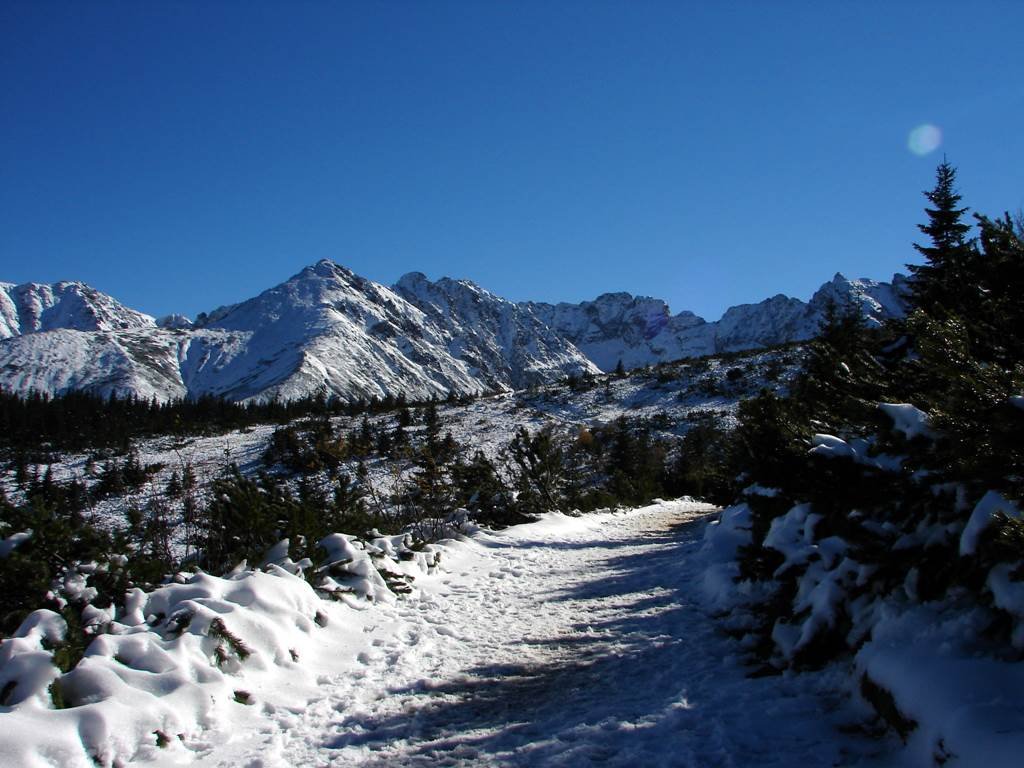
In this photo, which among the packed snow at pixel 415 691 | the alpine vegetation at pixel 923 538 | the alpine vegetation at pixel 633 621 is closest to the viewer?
the alpine vegetation at pixel 923 538

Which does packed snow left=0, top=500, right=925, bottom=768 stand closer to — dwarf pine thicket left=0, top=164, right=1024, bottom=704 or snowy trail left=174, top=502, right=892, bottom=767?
snowy trail left=174, top=502, right=892, bottom=767

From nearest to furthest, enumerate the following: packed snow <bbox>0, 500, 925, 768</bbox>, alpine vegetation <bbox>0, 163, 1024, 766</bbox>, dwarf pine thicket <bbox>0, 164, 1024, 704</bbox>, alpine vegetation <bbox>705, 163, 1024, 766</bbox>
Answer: alpine vegetation <bbox>705, 163, 1024, 766</bbox> → dwarf pine thicket <bbox>0, 164, 1024, 704</bbox> → alpine vegetation <bbox>0, 163, 1024, 766</bbox> → packed snow <bbox>0, 500, 925, 768</bbox>

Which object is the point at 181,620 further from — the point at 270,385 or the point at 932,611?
the point at 270,385

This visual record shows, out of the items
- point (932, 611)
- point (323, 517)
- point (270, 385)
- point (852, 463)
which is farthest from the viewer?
point (270, 385)

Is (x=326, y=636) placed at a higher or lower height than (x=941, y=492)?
lower

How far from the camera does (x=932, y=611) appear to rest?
3.52m

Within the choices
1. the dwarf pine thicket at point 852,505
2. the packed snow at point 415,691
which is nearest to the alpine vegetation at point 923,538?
the dwarf pine thicket at point 852,505

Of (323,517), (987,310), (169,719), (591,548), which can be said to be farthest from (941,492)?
(591,548)

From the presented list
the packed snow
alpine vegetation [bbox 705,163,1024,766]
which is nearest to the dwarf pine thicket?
alpine vegetation [bbox 705,163,1024,766]

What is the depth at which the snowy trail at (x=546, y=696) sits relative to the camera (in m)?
3.57

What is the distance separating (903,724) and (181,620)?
15.9 ft

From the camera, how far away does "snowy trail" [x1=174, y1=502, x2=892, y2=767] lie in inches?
141

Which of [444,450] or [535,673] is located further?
[444,450]

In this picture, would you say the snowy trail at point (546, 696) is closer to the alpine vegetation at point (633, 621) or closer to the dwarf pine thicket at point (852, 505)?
the alpine vegetation at point (633, 621)
